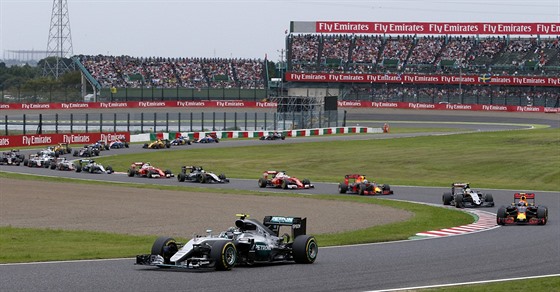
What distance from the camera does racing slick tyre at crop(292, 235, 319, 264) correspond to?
20875 millimetres

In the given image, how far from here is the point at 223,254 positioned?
19.2 metres

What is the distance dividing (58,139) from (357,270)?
65.4 metres

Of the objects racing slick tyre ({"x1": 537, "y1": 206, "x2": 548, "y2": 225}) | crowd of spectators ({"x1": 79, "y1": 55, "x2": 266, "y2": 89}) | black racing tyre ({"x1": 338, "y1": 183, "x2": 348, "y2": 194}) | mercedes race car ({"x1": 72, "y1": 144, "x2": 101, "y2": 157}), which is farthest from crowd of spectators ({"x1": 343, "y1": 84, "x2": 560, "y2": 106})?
racing slick tyre ({"x1": 537, "y1": 206, "x2": 548, "y2": 225})

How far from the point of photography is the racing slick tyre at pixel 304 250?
20.9m

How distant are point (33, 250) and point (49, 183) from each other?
1030 inches

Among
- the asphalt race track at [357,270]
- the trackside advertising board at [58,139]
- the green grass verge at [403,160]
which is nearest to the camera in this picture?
the asphalt race track at [357,270]

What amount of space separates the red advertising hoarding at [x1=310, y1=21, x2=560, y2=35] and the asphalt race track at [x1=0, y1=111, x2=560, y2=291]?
351 feet

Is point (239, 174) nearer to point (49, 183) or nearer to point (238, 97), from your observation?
point (49, 183)

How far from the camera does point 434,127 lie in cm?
10956

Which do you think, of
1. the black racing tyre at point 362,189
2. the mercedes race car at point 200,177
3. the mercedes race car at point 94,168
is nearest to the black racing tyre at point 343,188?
the black racing tyre at point 362,189

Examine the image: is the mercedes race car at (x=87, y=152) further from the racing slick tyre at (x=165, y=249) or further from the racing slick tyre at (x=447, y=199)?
the racing slick tyre at (x=165, y=249)

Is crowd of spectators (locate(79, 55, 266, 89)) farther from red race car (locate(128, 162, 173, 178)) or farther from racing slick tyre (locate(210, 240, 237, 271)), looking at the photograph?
racing slick tyre (locate(210, 240, 237, 271))

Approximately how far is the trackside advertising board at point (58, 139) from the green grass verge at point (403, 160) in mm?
10072

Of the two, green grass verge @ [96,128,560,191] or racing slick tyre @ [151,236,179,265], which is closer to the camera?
racing slick tyre @ [151,236,179,265]
